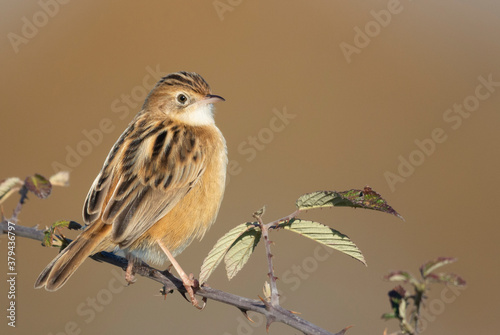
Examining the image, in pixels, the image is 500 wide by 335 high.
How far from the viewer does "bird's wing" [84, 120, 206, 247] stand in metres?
4.28

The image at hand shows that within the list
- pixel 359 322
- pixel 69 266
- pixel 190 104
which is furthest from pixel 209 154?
pixel 359 322

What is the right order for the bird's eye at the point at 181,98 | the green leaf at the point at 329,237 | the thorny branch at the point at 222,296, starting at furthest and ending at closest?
1. the bird's eye at the point at 181,98
2. the green leaf at the point at 329,237
3. the thorny branch at the point at 222,296

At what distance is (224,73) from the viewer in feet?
59.4

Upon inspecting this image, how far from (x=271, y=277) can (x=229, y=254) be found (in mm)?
372

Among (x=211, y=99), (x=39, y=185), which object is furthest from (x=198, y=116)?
(x=39, y=185)

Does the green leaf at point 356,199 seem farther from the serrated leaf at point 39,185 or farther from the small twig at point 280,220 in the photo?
the serrated leaf at point 39,185

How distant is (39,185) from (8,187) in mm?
203

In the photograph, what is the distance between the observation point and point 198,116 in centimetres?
554

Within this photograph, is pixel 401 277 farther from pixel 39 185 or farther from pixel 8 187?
pixel 8 187

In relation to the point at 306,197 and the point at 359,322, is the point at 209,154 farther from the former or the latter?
the point at 359,322
